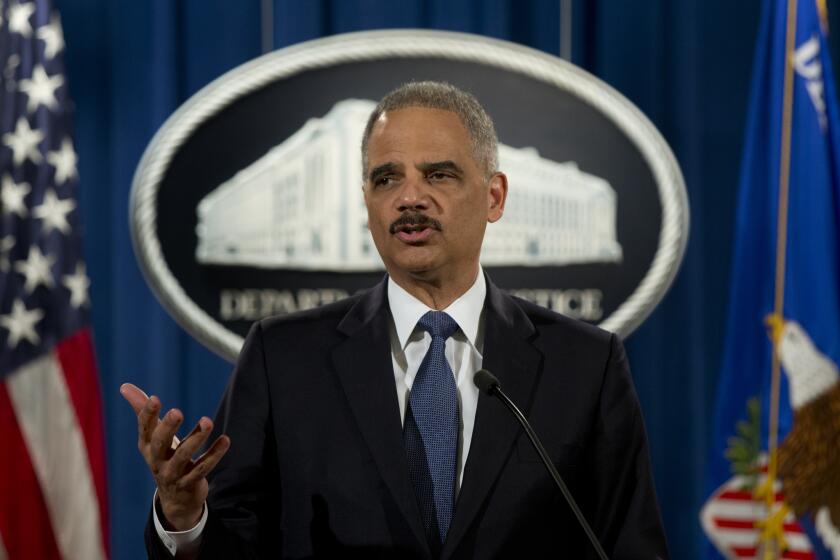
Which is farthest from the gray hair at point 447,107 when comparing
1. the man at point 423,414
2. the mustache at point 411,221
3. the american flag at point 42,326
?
the american flag at point 42,326

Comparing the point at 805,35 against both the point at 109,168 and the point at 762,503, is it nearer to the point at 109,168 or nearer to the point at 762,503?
the point at 762,503

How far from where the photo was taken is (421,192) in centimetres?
137

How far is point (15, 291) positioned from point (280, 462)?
1.32 metres

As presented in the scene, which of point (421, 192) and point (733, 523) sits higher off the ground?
point (421, 192)

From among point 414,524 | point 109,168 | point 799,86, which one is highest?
point 799,86

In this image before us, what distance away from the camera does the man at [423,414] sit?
1266mm

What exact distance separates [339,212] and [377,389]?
4.31 feet

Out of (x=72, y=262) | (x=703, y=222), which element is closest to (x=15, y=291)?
(x=72, y=262)

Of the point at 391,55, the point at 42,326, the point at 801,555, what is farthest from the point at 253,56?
the point at 801,555

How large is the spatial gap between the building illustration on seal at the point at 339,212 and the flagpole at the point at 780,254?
41cm

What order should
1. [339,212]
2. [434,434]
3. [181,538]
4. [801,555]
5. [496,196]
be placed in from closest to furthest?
1. [181,538]
2. [434,434]
3. [496,196]
4. [801,555]
5. [339,212]

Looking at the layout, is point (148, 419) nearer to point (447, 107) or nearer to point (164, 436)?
point (164, 436)

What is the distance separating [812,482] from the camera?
2354 mm

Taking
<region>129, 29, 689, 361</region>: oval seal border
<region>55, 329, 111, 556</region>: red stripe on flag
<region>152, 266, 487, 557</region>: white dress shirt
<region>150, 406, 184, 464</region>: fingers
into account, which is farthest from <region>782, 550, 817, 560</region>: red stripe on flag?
<region>150, 406, 184, 464</region>: fingers
